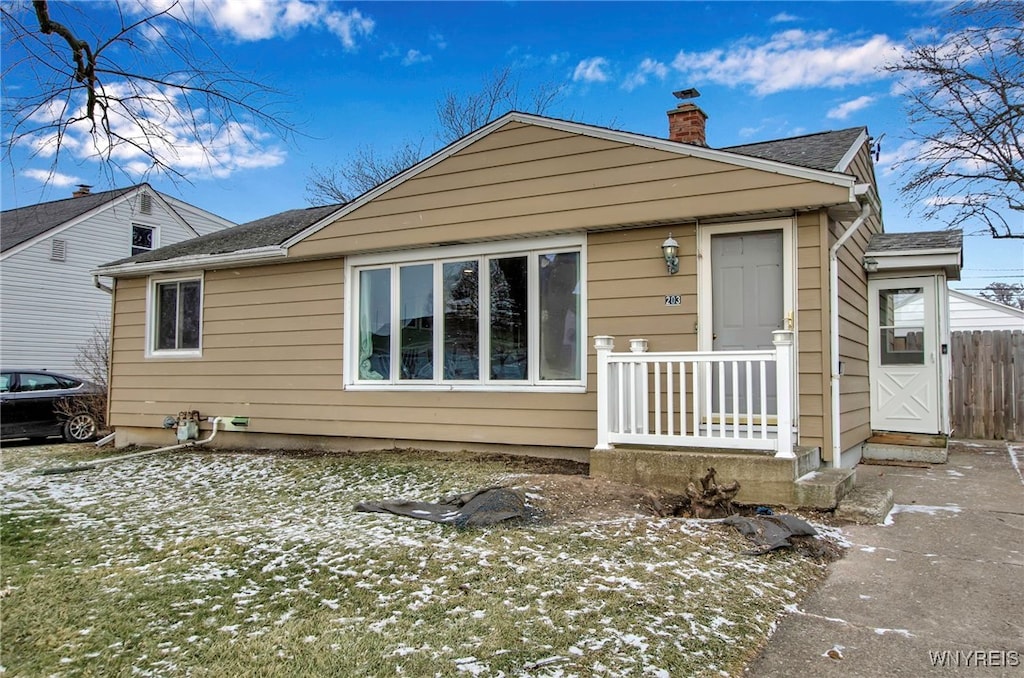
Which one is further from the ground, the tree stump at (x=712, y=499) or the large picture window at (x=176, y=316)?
the large picture window at (x=176, y=316)

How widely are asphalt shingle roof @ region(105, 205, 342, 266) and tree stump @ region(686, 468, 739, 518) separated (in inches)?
225

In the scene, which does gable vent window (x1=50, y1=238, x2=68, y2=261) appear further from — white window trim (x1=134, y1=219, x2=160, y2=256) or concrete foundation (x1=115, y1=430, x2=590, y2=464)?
concrete foundation (x1=115, y1=430, x2=590, y2=464)

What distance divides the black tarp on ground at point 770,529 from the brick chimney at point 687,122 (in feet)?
15.3

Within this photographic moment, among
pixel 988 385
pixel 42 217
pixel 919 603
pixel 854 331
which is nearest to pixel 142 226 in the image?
pixel 42 217

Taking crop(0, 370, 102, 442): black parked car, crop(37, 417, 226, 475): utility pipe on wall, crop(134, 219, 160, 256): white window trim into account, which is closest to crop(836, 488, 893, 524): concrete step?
crop(37, 417, 226, 475): utility pipe on wall

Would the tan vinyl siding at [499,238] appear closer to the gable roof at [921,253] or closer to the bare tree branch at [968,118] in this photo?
the gable roof at [921,253]

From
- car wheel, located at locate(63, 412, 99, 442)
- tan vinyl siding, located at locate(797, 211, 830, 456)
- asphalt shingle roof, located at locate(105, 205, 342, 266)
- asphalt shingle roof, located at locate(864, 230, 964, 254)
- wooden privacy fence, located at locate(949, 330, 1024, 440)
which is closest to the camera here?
tan vinyl siding, located at locate(797, 211, 830, 456)

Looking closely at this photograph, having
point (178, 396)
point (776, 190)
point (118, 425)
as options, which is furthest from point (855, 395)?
point (118, 425)

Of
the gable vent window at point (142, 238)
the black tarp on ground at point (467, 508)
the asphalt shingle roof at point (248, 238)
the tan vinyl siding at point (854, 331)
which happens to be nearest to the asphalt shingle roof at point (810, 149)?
the tan vinyl siding at point (854, 331)

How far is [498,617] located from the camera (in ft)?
9.49

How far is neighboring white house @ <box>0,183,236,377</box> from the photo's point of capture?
16906 millimetres

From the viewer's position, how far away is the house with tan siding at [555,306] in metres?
5.66

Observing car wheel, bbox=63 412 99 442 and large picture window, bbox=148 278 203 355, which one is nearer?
large picture window, bbox=148 278 203 355

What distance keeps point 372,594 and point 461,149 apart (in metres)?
5.27
